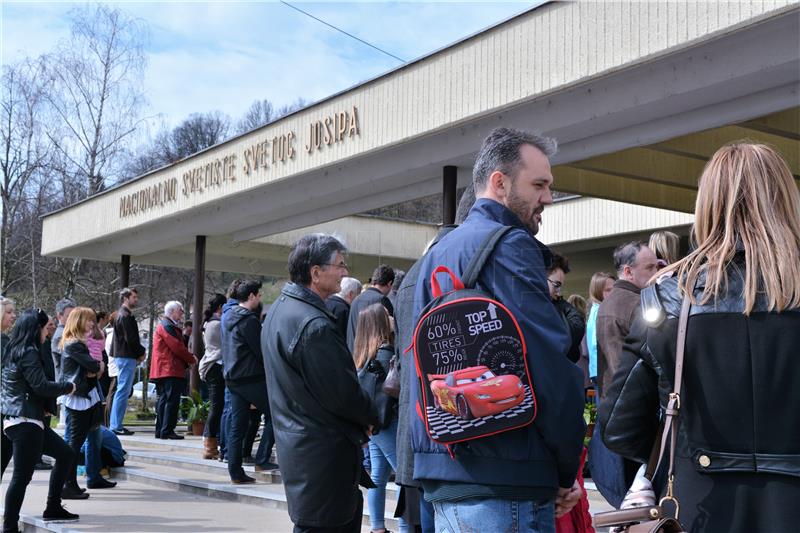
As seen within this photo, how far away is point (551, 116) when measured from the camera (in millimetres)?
9648

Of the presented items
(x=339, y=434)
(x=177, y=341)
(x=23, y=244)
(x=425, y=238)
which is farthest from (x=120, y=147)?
(x=339, y=434)

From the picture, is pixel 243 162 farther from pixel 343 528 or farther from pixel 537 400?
pixel 537 400

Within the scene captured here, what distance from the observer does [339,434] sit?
15.5 ft

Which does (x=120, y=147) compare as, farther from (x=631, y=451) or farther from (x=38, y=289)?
(x=631, y=451)

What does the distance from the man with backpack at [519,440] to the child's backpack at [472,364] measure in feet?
0.09

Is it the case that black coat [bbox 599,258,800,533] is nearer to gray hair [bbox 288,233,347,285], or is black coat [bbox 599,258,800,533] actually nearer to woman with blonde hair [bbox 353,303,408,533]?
gray hair [bbox 288,233,347,285]

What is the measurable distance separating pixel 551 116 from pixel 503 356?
7.26m

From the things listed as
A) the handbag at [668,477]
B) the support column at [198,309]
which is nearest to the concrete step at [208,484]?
the support column at [198,309]

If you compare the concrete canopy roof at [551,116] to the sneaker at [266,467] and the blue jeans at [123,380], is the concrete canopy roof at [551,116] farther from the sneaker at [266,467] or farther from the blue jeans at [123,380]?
the sneaker at [266,467]

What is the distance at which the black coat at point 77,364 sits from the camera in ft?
28.9

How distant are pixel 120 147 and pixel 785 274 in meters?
36.0

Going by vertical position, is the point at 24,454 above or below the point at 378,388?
below

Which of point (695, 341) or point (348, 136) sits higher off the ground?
point (348, 136)

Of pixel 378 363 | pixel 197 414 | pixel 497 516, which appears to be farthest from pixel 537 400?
pixel 197 414
